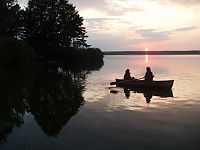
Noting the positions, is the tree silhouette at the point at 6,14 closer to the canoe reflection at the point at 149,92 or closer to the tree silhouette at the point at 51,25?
the tree silhouette at the point at 51,25

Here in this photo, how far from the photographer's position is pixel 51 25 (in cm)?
9362

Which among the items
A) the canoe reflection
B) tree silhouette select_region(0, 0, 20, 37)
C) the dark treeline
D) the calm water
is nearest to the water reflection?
the calm water

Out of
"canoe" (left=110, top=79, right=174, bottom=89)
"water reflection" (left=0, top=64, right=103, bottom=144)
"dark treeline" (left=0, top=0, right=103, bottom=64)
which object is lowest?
"water reflection" (left=0, top=64, right=103, bottom=144)

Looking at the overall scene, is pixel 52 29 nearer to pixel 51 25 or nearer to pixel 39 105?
pixel 51 25

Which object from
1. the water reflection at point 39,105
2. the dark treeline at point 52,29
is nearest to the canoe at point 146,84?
the water reflection at point 39,105

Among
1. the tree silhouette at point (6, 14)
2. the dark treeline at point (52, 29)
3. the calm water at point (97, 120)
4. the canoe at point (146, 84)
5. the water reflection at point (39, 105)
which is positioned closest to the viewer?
the calm water at point (97, 120)

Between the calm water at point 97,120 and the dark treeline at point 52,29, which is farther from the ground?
the dark treeline at point 52,29

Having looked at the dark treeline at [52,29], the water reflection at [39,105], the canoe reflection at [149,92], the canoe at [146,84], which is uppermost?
the dark treeline at [52,29]

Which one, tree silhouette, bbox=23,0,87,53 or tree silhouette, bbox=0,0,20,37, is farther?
tree silhouette, bbox=23,0,87,53

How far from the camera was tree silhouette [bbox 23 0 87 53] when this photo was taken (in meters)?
92.0

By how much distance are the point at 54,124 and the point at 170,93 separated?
18.0 m

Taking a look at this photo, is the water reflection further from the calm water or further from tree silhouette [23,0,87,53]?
tree silhouette [23,0,87,53]

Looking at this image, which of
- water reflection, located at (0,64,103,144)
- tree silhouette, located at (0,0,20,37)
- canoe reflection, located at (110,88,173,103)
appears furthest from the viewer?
tree silhouette, located at (0,0,20,37)

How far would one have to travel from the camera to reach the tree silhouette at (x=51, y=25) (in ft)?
302
